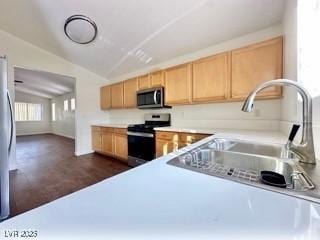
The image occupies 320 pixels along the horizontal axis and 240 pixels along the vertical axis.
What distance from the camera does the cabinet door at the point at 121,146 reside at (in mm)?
3861

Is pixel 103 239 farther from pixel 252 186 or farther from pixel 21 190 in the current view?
pixel 21 190

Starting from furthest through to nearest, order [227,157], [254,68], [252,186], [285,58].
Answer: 1. [254,68]
2. [285,58]
3. [227,157]
4. [252,186]

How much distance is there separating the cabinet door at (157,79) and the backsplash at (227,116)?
0.59 metres

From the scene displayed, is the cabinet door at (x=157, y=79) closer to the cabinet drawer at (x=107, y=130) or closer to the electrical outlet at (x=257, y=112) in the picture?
the cabinet drawer at (x=107, y=130)

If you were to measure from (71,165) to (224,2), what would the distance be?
406cm

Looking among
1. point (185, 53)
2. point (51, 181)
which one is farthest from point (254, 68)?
point (51, 181)

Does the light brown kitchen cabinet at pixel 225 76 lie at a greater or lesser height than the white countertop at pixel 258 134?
greater

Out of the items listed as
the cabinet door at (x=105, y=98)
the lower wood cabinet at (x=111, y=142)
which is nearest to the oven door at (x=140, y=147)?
the lower wood cabinet at (x=111, y=142)

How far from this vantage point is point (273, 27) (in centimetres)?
237

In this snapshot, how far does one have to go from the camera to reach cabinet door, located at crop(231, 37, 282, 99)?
2.09 metres

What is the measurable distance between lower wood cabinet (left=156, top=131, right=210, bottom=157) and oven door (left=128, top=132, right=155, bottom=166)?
18cm

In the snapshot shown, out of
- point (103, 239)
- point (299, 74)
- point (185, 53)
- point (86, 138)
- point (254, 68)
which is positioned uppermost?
point (185, 53)

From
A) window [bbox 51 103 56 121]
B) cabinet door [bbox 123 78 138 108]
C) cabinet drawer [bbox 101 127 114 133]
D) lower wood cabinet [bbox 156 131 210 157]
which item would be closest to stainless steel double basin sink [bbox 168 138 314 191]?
lower wood cabinet [bbox 156 131 210 157]

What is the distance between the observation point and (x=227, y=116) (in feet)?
9.36
